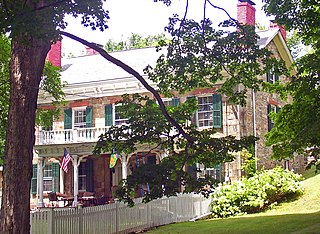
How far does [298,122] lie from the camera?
1092cm

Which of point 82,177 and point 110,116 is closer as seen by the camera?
point 110,116

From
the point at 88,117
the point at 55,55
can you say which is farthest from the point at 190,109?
the point at 55,55

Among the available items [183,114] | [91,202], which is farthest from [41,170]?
[183,114]

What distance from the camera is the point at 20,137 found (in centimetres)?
906

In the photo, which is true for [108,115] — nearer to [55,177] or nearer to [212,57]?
[55,177]

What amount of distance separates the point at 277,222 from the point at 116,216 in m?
4.60

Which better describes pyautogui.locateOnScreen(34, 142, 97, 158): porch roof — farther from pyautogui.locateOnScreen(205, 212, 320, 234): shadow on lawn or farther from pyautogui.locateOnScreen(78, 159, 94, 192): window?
pyautogui.locateOnScreen(205, 212, 320, 234): shadow on lawn

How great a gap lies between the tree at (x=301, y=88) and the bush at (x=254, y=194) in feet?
21.6

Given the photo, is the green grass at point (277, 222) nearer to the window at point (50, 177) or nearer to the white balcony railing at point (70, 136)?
the white balcony railing at point (70, 136)

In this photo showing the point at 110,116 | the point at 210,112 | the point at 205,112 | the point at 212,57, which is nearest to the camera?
the point at 212,57

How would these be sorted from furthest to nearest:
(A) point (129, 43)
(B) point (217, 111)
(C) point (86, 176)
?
1. (A) point (129, 43)
2. (C) point (86, 176)
3. (B) point (217, 111)

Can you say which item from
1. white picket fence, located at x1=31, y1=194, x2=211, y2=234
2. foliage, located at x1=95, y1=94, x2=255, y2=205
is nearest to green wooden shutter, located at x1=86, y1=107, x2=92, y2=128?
white picket fence, located at x1=31, y1=194, x2=211, y2=234

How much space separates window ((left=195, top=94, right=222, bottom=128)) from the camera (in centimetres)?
2286

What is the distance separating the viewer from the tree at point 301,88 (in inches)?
401
